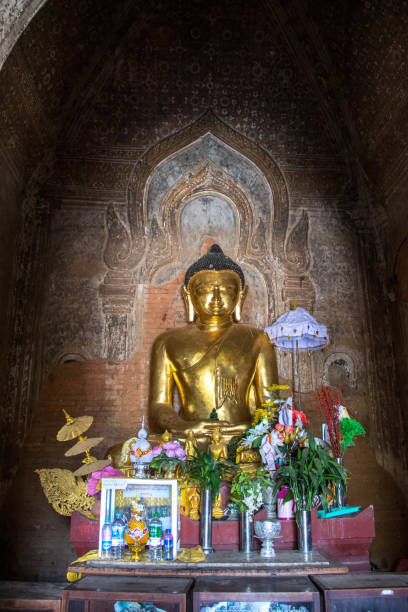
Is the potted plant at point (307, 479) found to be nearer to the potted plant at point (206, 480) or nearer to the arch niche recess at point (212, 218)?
the potted plant at point (206, 480)

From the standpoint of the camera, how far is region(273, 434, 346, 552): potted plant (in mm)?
3643

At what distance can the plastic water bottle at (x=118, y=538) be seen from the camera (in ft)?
11.1

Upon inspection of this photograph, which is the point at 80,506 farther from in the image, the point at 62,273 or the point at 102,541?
the point at 62,273

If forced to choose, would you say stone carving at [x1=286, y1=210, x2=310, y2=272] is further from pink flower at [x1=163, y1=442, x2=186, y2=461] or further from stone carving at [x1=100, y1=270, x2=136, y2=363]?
pink flower at [x1=163, y1=442, x2=186, y2=461]

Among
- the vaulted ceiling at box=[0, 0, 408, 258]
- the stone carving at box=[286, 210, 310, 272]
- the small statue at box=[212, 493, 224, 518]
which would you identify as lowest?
the small statue at box=[212, 493, 224, 518]

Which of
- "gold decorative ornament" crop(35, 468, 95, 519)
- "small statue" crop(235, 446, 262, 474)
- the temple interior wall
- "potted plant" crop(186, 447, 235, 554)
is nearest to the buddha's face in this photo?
the temple interior wall

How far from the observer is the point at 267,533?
138 inches

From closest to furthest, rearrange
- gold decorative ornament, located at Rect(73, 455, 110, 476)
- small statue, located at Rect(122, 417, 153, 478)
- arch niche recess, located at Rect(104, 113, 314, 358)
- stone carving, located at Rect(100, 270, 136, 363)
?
small statue, located at Rect(122, 417, 153, 478), gold decorative ornament, located at Rect(73, 455, 110, 476), stone carving, located at Rect(100, 270, 136, 363), arch niche recess, located at Rect(104, 113, 314, 358)

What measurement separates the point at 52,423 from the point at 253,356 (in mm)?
2147

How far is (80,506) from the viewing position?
4020 mm

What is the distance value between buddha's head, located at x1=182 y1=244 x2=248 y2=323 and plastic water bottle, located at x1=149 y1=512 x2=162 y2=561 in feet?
9.87

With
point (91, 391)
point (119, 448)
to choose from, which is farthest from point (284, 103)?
point (119, 448)

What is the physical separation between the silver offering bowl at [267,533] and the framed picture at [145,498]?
0.53 metres

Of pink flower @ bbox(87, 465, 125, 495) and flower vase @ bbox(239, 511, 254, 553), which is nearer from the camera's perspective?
flower vase @ bbox(239, 511, 254, 553)
